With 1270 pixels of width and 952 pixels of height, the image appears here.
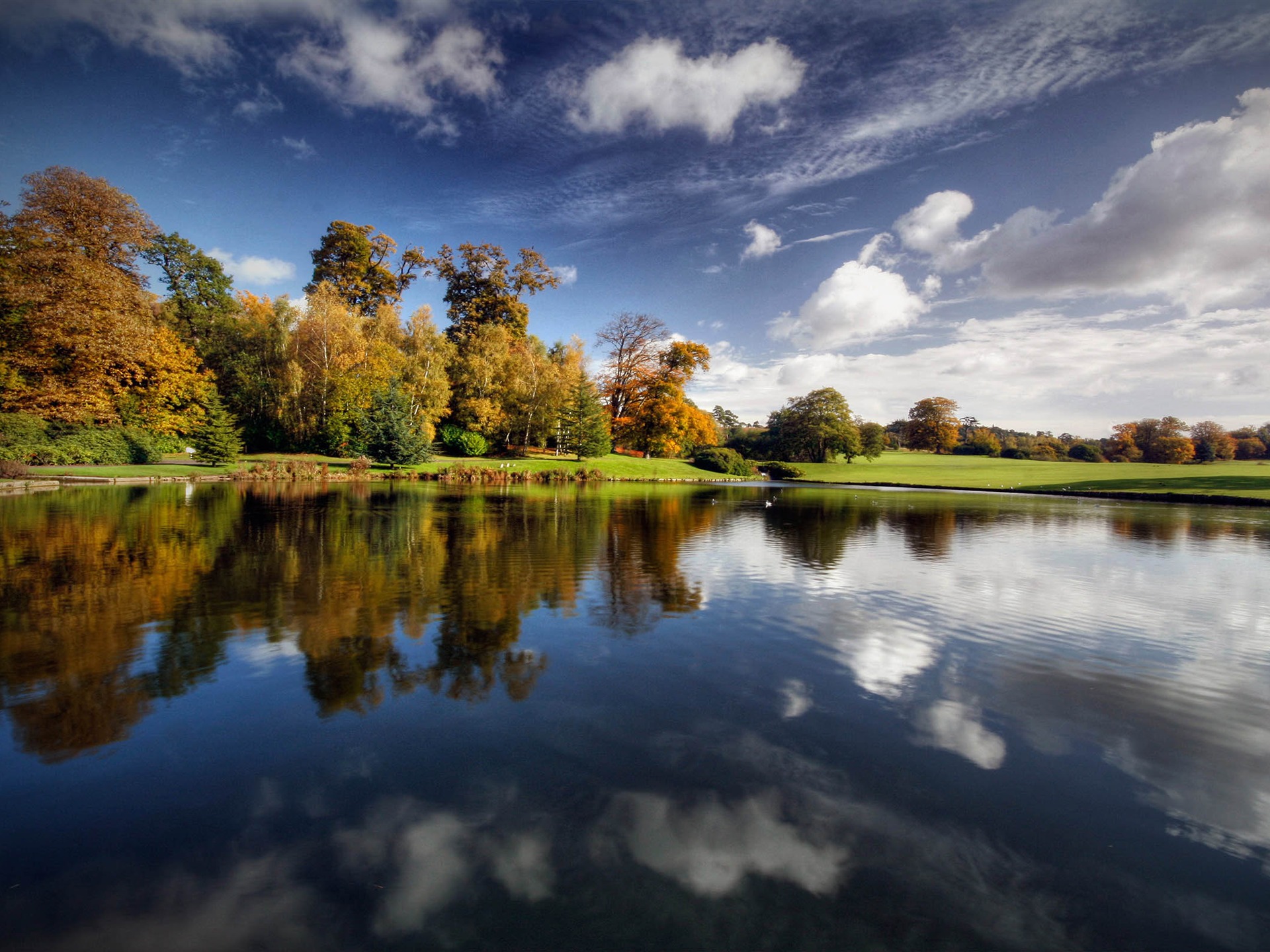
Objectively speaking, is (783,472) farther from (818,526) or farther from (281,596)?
(281,596)

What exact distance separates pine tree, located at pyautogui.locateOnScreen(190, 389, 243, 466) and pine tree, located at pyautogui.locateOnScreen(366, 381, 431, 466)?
7.92 metres

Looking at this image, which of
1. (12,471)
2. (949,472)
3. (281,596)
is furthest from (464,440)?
(949,472)

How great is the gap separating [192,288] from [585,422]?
33.8 meters

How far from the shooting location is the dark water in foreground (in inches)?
109

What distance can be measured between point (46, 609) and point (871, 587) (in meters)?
11.8

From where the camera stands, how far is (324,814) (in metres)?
3.40

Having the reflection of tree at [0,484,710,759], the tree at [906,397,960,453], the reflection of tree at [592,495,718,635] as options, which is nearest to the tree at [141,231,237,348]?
the reflection of tree at [0,484,710,759]

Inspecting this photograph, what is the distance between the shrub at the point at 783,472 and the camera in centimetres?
6081

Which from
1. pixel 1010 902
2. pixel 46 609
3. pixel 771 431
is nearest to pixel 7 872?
pixel 1010 902

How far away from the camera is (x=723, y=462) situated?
58.8 meters

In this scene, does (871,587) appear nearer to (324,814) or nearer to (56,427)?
(324,814)

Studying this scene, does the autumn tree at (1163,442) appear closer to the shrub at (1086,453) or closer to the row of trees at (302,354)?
the shrub at (1086,453)

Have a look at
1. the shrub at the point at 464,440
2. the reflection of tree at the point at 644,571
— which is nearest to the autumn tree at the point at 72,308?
the shrub at the point at 464,440

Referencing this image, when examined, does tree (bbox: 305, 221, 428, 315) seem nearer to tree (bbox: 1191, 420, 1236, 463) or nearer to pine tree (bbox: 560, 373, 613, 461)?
pine tree (bbox: 560, 373, 613, 461)
